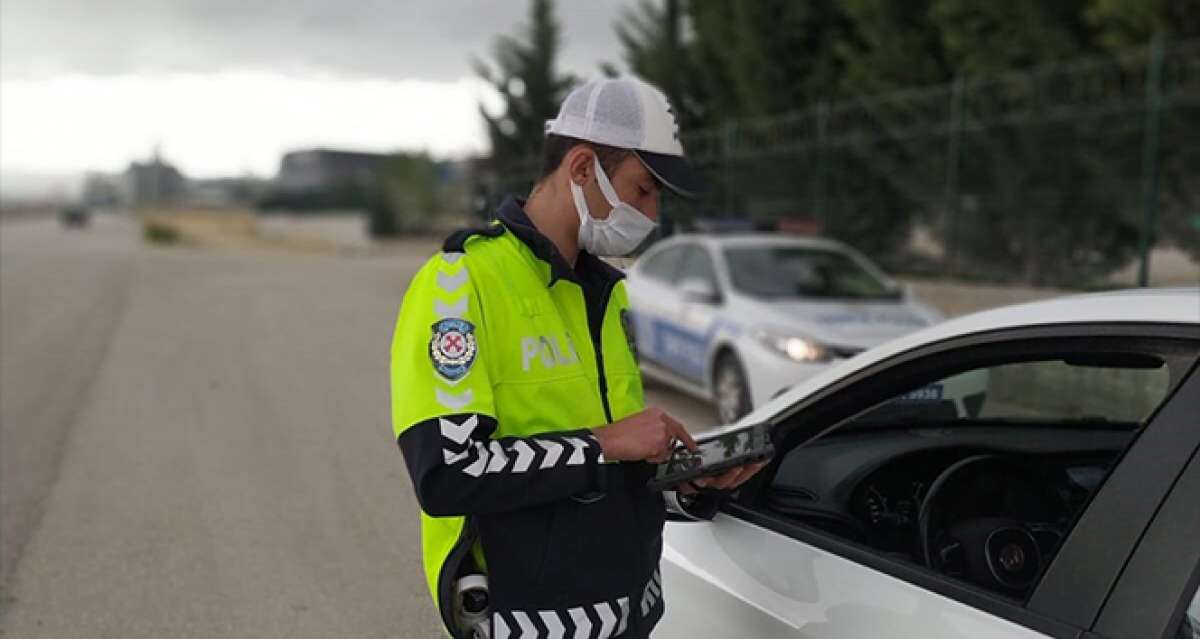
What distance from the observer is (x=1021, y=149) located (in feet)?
40.1

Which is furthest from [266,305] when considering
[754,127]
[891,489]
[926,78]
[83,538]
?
[891,489]

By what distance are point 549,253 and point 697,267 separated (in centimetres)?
705

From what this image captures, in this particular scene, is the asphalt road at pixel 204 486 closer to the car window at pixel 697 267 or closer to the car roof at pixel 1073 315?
the car window at pixel 697 267

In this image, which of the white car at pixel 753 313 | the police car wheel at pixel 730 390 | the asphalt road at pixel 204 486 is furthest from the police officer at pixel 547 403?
the police car wheel at pixel 730 390

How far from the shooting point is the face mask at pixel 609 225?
1933mm

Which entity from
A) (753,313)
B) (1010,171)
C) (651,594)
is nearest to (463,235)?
(651,594)

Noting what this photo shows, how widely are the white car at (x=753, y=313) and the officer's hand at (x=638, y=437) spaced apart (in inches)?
199

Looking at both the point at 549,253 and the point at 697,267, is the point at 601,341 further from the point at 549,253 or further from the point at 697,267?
the point at 697,267

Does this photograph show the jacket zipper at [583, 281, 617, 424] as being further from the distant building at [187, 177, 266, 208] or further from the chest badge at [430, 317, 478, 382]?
the distant building at [187, 177, 266, 208]

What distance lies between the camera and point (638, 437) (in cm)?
178

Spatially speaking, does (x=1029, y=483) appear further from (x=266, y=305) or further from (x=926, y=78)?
(x=266, y=305)

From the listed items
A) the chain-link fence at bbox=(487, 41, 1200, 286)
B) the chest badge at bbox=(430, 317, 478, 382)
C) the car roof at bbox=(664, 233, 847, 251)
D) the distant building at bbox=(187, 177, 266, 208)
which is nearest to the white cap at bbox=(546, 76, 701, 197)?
the chest badge at bbox=(430, 317, 478, 382)

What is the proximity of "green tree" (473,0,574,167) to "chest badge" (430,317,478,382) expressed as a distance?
100 ft

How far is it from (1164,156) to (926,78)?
17.2 feet
